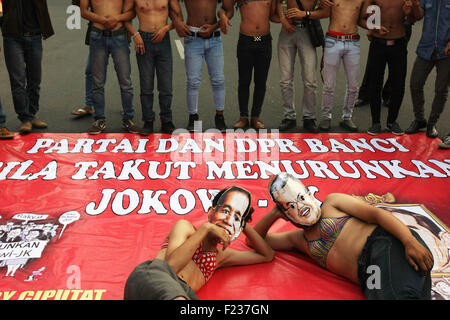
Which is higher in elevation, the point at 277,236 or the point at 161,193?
the point at 277,236

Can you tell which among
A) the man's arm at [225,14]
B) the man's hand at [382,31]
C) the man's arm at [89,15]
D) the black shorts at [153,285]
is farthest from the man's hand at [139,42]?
the black shorts at [153,285]

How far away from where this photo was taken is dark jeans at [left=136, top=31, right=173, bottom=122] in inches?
196

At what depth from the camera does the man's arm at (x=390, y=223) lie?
2455 mm

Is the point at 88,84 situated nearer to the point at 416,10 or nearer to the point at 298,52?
the point at 298,52

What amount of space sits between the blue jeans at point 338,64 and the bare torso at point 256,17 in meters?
0.74

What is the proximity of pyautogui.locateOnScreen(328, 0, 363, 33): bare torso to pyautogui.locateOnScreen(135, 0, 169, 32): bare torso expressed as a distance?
1862 millimetres

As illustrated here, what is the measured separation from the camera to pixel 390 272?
251 centimetres

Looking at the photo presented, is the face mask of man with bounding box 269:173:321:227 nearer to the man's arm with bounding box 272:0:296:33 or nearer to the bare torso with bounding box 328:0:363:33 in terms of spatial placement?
the man's arm with bounding box 272:0:296:33

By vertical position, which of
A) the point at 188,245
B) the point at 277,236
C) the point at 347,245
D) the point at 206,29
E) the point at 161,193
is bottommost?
the point at 161,193

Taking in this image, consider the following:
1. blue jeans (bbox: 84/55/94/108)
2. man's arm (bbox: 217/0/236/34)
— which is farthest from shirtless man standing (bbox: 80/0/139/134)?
man's arm (bbox: 217/0/236/34)

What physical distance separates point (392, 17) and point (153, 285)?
410 cm

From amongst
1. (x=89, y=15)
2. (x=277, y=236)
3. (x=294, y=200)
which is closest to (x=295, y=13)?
(x=89, y=15)

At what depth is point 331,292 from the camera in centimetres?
284

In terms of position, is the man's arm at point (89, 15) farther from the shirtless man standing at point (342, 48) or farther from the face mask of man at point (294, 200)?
the face mask of man at point (294, 200)
